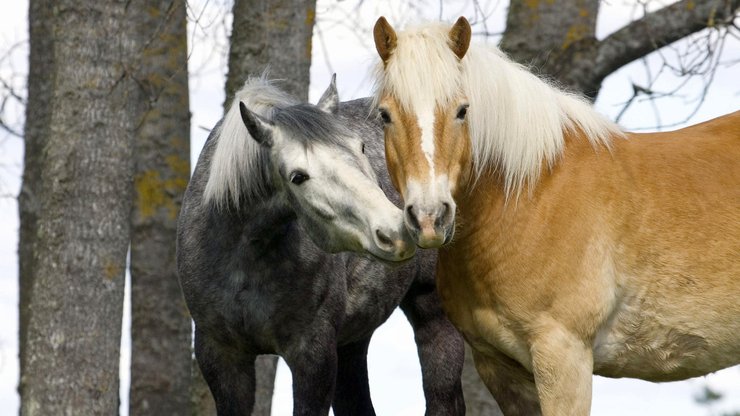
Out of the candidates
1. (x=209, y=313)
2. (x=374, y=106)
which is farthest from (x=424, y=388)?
(x=374, y=106)

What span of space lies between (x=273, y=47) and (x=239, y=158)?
2397 millimetres

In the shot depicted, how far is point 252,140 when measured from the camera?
578cm

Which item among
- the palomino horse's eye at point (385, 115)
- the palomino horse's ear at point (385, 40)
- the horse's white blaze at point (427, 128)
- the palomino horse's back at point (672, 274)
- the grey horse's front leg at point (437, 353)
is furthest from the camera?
the grey horse's front leg at point (437, 353)

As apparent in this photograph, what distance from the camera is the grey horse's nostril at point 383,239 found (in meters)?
5.14

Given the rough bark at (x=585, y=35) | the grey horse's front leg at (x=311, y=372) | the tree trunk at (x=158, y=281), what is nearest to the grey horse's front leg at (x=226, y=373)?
the grey horse's front leg at (x=311, y=372)

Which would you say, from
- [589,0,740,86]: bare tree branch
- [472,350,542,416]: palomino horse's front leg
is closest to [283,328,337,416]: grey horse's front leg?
[472,350,542,416]: palomino horse's front leg

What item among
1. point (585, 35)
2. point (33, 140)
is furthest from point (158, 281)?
point (585, 35)

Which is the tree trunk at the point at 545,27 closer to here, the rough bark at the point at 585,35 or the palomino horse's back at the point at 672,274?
the rough bark at the point at 585,35

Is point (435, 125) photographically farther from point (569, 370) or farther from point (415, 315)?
point (415, 315)

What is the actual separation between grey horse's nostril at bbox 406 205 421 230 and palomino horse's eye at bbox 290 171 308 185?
713 millimetres

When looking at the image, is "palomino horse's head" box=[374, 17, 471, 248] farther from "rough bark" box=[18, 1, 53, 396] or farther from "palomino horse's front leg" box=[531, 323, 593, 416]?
"rough bark" box=[18, 1, 53, 396]

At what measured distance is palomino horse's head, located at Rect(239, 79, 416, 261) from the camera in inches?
205

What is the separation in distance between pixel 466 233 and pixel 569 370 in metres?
0.79

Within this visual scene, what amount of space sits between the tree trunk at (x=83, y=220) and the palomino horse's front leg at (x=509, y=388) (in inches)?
82.0
